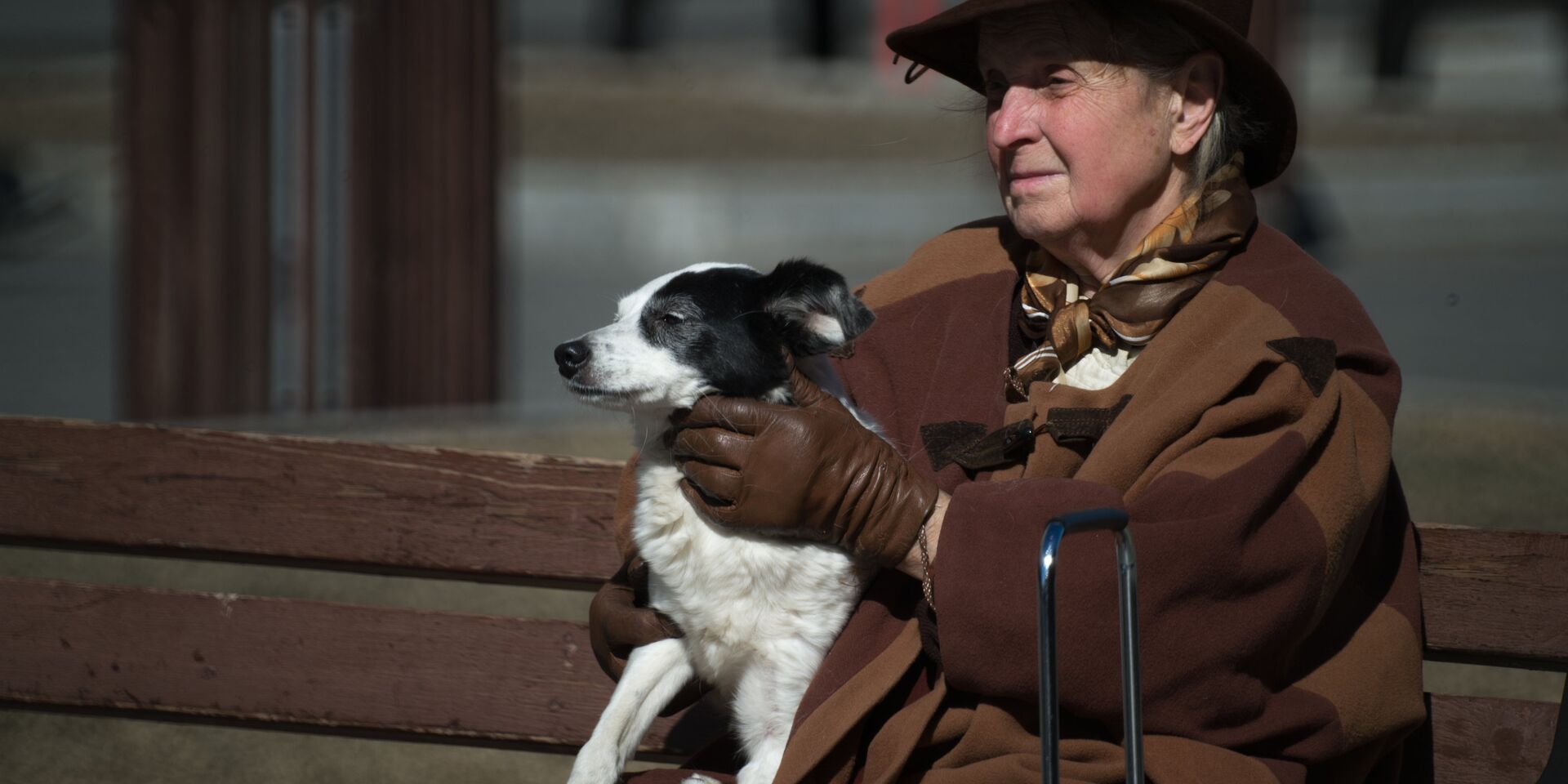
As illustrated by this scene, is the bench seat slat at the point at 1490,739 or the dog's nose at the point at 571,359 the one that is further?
the bench seat slat at the point at 1490,739

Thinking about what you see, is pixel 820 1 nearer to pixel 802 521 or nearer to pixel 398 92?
pixel 398 92

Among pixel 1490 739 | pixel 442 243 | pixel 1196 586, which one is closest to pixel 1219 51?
pixel 1196 586

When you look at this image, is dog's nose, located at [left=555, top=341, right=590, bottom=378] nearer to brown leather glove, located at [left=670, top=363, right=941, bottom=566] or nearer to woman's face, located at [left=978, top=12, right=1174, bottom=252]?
brown leather glove, located at [left=670, top=363, right=941, bottom=566]

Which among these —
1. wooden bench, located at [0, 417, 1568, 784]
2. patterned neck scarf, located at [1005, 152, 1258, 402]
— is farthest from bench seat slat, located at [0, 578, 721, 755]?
patterned neck scarf, located at [1005, 152, 1258, 402]

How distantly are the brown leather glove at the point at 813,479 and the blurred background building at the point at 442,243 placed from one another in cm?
73

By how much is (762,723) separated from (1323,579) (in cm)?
88

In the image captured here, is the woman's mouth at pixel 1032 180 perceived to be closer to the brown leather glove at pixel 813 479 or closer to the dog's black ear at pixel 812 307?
the dog's black ear at pixel 812 307

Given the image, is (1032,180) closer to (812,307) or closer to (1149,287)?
(1149,287)

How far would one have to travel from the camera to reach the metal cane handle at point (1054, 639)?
1.72 meters

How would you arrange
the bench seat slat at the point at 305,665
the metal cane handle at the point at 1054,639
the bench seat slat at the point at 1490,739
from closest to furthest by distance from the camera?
the metal cane handle at the point at 1054,639, the bench seat slat at the point at 1490,739, the bench seat slat at the point at 305,665

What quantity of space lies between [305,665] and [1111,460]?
1.75 m

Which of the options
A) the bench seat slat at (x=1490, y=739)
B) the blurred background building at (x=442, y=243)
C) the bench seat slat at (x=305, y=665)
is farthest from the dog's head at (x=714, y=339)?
the bench seat slat at (x=1490, y=739)

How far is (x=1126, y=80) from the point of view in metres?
2.45

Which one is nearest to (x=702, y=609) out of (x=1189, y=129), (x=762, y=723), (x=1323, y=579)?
(x=762, y=723)
